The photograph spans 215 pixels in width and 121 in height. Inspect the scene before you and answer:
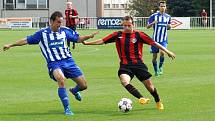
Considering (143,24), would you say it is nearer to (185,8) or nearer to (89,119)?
(185,8)

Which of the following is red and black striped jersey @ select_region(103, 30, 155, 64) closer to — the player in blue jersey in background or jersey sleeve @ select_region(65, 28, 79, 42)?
jersey sleeve @ select_region(65, 28, 79, 42)

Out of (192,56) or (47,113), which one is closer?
(47,113)

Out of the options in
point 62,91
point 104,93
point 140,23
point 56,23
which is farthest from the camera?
point 140,23

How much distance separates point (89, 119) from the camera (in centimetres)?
1163

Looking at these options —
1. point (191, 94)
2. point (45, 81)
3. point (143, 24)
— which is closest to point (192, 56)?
point (45, 81)

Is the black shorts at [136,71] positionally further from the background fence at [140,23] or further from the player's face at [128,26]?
the background fence at [140,23]

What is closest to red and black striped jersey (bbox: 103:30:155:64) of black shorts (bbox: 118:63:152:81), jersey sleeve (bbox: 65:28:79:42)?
black shorts (bbox: 118:63:152:81)

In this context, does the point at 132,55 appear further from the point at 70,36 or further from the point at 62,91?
the point at 62,91

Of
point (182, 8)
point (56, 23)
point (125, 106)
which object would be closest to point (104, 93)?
point (125, 106)

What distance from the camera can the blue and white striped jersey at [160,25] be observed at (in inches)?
830

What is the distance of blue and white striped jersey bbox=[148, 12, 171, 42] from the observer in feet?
69.2

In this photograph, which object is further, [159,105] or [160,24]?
[160,24]

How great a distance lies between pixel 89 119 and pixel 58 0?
71706 mm

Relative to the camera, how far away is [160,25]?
21422 mm
